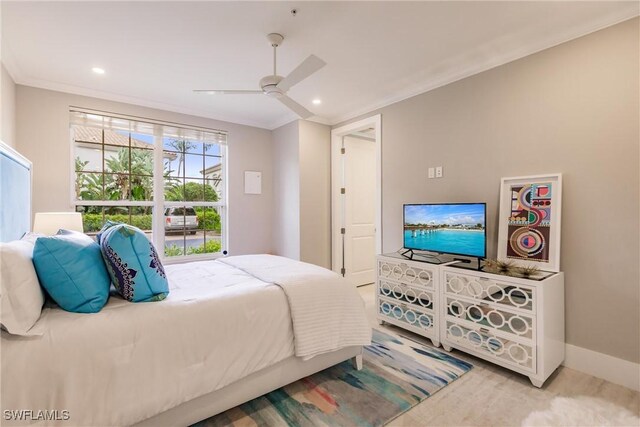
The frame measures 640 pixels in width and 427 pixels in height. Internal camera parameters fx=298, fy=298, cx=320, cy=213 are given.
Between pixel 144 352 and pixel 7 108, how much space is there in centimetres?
287

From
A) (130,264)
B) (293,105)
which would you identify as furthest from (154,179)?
(130,264)

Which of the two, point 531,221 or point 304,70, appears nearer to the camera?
point 304,70

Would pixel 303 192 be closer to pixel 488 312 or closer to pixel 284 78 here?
pixel 284 78

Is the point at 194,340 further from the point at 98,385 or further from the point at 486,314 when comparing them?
the point at 486,314

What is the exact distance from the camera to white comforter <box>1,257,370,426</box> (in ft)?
3.74

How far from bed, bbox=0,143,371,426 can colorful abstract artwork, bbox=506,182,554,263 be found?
4.67ft

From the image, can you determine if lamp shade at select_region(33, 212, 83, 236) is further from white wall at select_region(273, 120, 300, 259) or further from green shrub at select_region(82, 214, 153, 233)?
white wall at select_region(273, 120, 300, 259)

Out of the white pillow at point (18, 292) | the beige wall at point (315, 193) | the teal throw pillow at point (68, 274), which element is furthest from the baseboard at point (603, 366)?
the white pillow at point (18, 292)

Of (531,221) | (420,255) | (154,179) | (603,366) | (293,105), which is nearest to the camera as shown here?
(603,366)

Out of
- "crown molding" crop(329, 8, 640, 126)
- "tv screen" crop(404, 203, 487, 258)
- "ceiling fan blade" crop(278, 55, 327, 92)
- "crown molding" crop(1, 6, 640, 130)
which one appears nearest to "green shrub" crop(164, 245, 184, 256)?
"crown molding" crop(1, 6, 640, 130)

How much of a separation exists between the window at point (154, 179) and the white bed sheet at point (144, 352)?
240 cm

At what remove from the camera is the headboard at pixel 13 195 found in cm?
172

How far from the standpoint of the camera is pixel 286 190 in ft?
14.4

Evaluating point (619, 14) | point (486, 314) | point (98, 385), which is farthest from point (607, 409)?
point (98, 385)
